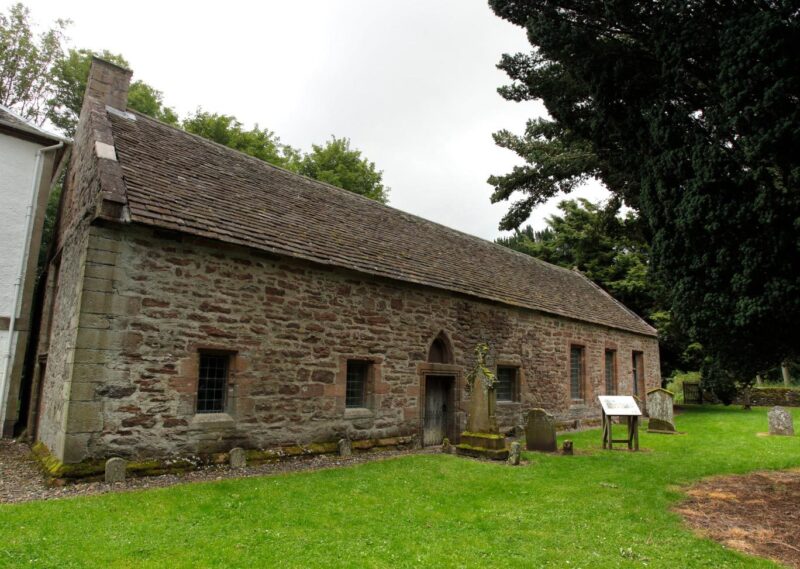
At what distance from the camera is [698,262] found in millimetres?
7238

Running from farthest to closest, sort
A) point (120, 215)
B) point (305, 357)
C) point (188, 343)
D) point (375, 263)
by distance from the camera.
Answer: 1. point (375, 263)
2. point (305, 357)
3. point (188, 343)
4. point (120, 215)

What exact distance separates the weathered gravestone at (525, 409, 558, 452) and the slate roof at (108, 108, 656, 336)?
3.89 metres

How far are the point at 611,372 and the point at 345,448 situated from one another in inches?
591

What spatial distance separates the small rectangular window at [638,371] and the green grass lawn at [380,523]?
1479 centimetres

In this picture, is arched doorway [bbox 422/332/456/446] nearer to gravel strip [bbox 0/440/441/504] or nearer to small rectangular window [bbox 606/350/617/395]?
gravel strip [bbox 0/440/441/504]

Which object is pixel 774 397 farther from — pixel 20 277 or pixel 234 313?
pixel 20 277

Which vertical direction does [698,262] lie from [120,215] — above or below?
below

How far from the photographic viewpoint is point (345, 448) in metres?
10.5

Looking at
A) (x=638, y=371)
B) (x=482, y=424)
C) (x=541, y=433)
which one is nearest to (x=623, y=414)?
(x=541, y=433)

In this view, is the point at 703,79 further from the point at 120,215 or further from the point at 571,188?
the point at 120,215

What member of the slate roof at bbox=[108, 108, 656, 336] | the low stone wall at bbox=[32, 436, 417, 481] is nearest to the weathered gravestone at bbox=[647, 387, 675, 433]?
the slate roof at bbox=[108, 108, 656, 336]

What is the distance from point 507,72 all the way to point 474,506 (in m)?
Answer: 7.78

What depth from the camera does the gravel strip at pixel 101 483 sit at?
6941 millimetres

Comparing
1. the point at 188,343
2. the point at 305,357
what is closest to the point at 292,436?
the point at 305,357
